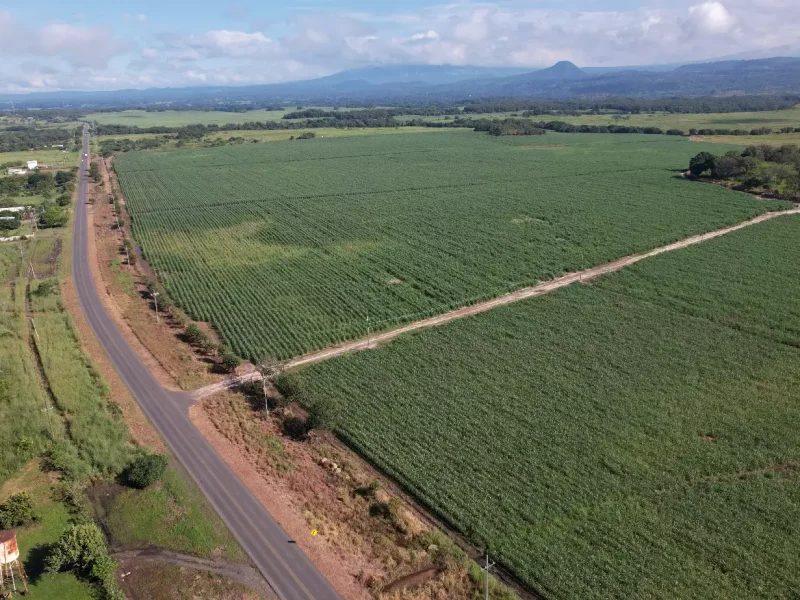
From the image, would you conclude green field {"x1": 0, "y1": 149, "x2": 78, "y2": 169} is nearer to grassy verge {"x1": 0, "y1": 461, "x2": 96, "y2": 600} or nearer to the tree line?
grassy verge {"x1": 0, "y1": 461, "x2": 96, "y2": 600}

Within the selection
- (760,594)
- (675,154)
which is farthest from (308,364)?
(675,154)

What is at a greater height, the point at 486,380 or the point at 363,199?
the point at 363,199

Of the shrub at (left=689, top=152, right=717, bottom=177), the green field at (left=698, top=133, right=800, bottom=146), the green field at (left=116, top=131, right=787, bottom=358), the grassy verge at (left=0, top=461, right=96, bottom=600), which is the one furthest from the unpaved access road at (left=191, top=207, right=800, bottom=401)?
the green field at (left=698, top=133, right=800, bottom=146)

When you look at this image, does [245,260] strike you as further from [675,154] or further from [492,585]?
[675,154]

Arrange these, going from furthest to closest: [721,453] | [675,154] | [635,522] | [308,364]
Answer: [675,154] < [308,364] < [721,453] < [635,522]

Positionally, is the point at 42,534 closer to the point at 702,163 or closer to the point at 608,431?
the point at 608,431

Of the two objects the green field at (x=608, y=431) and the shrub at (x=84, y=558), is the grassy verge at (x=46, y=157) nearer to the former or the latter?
the green field at (x=608, y=431)

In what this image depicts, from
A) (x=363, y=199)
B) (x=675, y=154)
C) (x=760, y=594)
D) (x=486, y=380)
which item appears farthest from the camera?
→ (x=675, y=154)

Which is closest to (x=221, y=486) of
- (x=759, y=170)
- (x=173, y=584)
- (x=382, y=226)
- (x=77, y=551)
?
(x=173, y=584)
